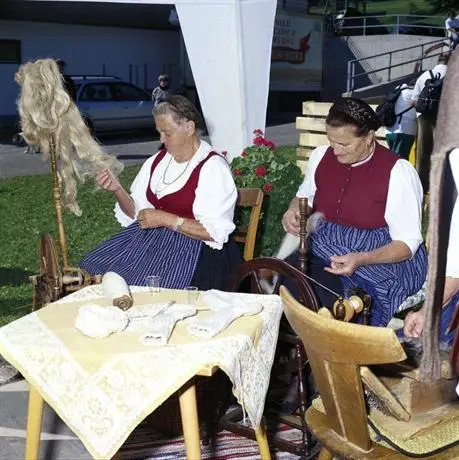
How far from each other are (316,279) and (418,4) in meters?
41.2

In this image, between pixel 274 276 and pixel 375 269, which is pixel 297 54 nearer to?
pixel 375 269

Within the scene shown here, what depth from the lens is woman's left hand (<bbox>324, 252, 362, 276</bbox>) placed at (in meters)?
3.46

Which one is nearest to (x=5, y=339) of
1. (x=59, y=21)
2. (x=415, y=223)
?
(x=415, y=223)

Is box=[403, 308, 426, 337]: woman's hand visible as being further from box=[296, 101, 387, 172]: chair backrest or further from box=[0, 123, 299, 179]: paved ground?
box=[0, 123, 299, 179]: paved ground

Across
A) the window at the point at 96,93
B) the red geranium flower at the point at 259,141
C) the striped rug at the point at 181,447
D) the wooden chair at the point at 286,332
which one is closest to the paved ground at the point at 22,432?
the striped rug at the point at 181,447

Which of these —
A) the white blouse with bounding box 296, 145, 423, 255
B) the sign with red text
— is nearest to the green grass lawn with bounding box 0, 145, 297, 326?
the white blouse with bounding box 296, 145, 423, 255

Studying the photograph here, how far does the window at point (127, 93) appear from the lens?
18016 mm

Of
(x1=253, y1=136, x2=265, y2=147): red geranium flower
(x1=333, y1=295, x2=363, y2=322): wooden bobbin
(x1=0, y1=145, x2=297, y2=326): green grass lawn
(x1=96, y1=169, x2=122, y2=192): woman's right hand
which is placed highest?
A: (x1=253, y1=136, x2=265, y2=147): red geranium flower

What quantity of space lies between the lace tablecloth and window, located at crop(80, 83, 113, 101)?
15.2 metres

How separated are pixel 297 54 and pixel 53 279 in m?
20.8

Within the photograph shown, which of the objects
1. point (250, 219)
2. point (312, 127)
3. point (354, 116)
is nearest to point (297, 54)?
point (312, 127)

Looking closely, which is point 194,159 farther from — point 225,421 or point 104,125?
point 104,125

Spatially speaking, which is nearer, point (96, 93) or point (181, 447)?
point (181, 447)

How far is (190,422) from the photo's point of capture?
101 inches
